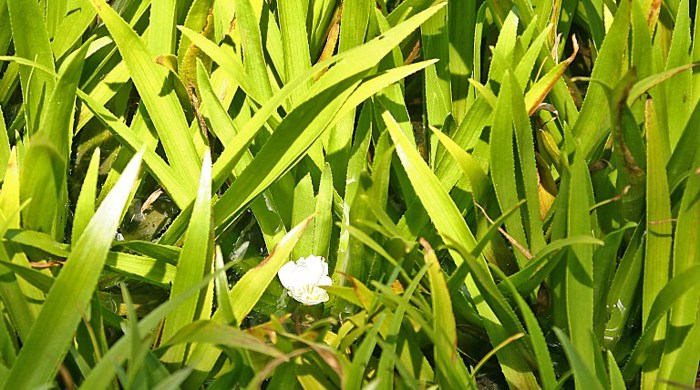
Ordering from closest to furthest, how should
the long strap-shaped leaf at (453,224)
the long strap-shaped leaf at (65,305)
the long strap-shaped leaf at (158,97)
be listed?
1. the long strap-shaped leaf at (65,305)
2. the long strap-shaped leaf at (453,224)
3. the long strap-shaped leaf at (158,97)

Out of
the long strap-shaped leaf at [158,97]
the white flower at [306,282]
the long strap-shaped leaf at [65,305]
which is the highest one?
the long strap-shaped leaf at [158,97]

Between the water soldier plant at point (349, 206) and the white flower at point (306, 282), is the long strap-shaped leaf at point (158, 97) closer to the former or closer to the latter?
the water soldier plant at point (349, 206)

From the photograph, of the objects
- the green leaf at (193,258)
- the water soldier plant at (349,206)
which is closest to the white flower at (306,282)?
the water soldier plant at (349,206)

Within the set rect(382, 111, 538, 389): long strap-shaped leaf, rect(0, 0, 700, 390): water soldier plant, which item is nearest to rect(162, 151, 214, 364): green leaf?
rect(0, 0, 700, 390): water soldier plant

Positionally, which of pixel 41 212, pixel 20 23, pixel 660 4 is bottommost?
pixel 41 212

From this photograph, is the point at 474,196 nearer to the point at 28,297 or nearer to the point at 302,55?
the point at 302,55

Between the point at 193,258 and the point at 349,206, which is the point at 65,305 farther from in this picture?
the point at 349,206

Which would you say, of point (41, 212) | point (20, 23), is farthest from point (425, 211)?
point (20, 23)
